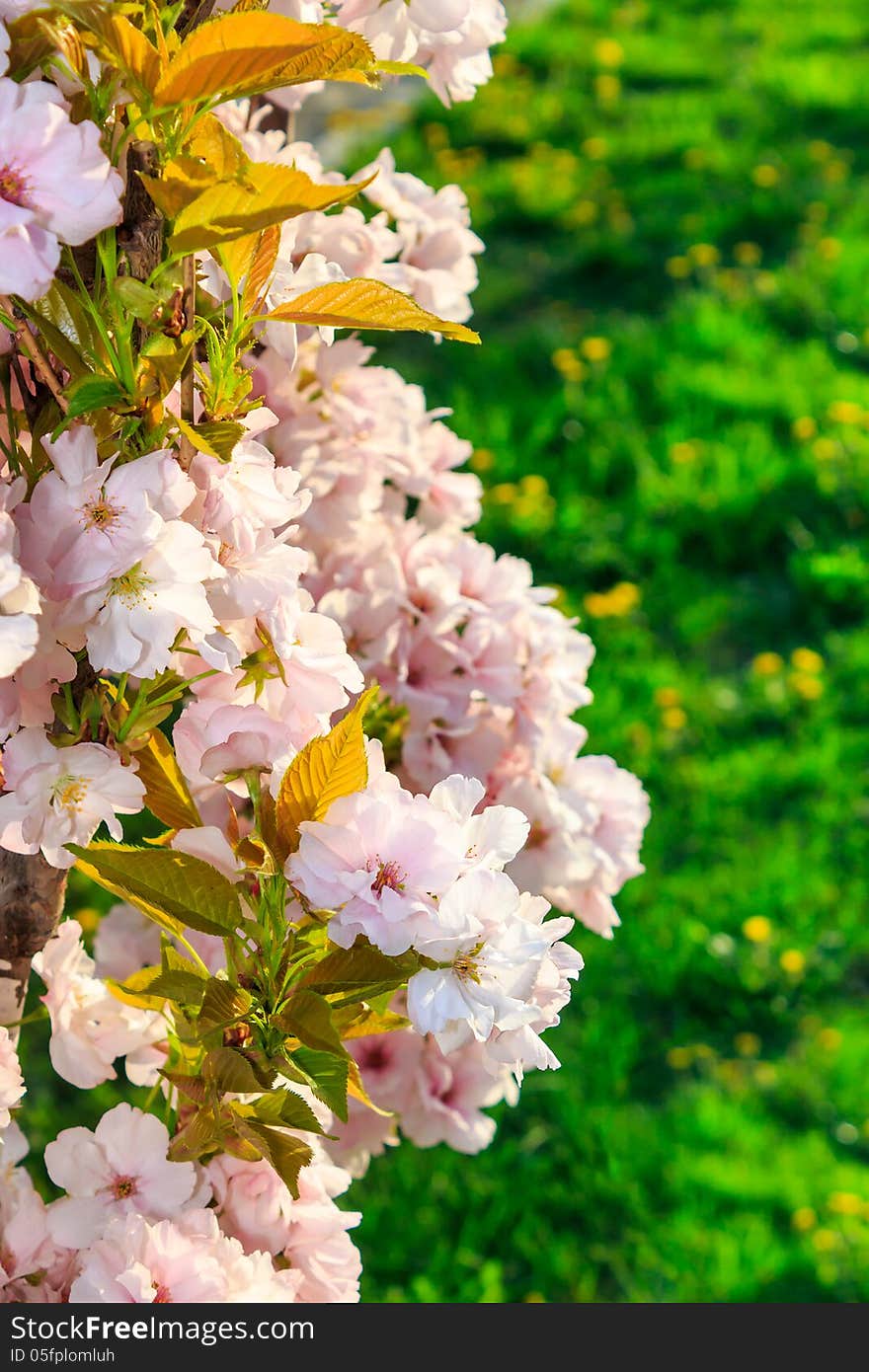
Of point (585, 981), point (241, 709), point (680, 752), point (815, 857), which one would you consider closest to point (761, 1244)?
point (585, 981)

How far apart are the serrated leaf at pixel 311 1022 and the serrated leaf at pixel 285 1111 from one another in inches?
2.3

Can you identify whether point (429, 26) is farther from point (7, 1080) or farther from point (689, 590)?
point (689, 590)

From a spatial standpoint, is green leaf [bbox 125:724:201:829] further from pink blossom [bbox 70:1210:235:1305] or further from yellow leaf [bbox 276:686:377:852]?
pink blossom [bbox 70:1210:235:1305]

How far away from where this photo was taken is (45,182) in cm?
76

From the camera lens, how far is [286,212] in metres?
0.81

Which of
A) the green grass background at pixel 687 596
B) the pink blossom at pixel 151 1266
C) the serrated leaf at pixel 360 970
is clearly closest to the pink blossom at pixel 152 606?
the serrated leaf at pixel 360 970

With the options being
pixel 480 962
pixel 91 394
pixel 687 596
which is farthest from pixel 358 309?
pixel 687 596

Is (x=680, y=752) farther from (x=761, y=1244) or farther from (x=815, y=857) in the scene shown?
(x=761, y=1244)

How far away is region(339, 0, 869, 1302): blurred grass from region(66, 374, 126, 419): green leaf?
1546 millimetres

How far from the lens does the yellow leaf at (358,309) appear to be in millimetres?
905

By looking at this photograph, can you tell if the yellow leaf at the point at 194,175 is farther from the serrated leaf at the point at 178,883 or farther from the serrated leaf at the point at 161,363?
the serrated leaf at the point at 178,883

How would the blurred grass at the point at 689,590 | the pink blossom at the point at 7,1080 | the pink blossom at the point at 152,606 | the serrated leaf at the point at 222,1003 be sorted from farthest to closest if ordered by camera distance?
the blurred grass at the point at 689,590 → the pink blossom at the point at 7,1080 → the serrated leaf at the point at 222,1003 → the pink blossom at the point at 152,606

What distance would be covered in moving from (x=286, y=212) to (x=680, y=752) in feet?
7.42

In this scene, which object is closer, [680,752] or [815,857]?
[815,857]
